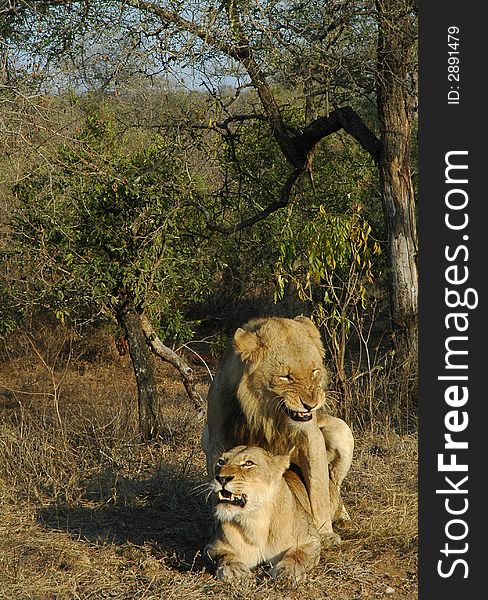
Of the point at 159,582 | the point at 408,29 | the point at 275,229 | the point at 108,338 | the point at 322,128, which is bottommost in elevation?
the point at 159,582

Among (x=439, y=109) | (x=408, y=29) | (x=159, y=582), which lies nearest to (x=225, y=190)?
(x=408, y=29)

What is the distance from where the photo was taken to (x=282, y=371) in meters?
4.89

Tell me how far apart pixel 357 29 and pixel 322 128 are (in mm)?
1078

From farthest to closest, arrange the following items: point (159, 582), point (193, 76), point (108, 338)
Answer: point (108, 338) < point (193, 76) < point (159, 582)

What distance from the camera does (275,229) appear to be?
38.2ft

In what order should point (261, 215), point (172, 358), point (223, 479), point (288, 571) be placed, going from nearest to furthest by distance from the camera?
point (223, 479) → point (288, 571) → point (172, 358) → point (261, 215)

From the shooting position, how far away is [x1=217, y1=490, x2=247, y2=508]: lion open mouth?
456 centimetres

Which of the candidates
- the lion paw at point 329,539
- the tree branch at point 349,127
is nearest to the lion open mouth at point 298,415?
the lion paw at point 329,539

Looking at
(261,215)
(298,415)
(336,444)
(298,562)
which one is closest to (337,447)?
(336,444)

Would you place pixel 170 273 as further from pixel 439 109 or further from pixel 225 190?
pixel 439 109

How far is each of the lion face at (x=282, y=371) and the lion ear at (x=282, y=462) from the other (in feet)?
0.63

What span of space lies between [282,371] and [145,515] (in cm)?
175

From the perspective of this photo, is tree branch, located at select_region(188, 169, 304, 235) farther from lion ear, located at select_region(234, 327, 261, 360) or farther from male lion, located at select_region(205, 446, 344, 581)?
male lion, located at select_region(205, 446, 344, 581)

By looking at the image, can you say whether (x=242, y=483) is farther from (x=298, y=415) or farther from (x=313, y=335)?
(x=313, y=335)
